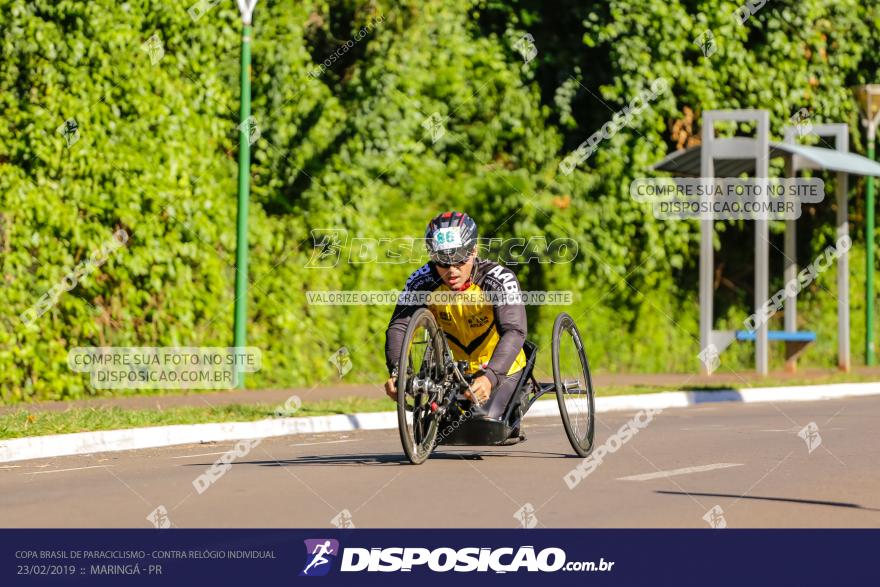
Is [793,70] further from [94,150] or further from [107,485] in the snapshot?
[107,485]

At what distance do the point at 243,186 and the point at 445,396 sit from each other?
8.26m

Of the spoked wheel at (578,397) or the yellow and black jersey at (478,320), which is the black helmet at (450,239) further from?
the spoked wheel at (578,397)

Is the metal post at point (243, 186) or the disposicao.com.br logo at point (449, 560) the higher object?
the metal post at point (243, 186)

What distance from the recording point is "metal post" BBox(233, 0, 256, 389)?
17969 millimetres

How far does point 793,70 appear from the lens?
26234 mm

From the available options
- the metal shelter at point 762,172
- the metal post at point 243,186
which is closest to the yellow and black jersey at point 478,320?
the metal post at point 243,186

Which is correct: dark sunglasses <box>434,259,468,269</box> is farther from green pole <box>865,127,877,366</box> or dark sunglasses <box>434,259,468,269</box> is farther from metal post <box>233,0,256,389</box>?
green pole <box>865,127,877,366</box>

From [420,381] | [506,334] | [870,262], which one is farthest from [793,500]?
[870,262]

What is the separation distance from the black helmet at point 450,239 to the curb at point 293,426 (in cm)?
420

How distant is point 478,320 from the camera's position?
11500 millimetres

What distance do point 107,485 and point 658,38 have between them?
54.7ft

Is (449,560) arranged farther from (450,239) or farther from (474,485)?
(450,239)

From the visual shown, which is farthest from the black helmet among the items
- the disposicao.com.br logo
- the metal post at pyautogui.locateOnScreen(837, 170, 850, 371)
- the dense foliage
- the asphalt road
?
the metal post at pyautogui.locateOnScreen(837, 170, 850, 371)

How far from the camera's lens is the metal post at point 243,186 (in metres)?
18.0
